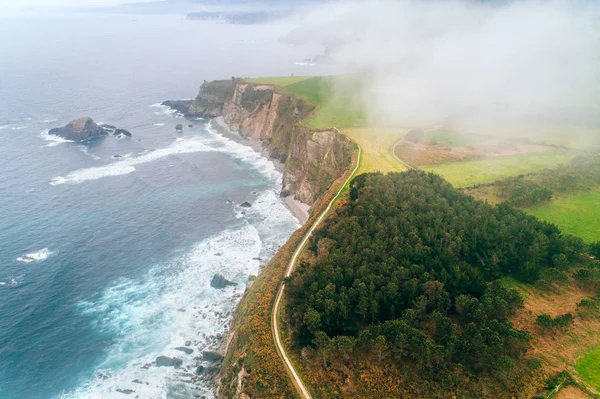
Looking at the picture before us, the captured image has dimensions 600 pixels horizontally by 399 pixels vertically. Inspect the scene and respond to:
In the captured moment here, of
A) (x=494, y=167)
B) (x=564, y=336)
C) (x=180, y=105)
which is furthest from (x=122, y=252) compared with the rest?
(x=180, y=105)

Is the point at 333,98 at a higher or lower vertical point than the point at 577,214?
higher

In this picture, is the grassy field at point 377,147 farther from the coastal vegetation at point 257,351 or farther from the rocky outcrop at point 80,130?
the rocky outcrop at point 80,130

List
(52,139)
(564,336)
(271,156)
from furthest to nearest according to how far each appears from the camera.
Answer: (52,139)
(271,156)
(564,336)

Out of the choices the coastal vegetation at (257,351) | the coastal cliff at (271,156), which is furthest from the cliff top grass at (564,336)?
the coastal cliff at (271,156)

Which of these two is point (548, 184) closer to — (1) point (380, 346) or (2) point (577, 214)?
(2) point (577, 214)

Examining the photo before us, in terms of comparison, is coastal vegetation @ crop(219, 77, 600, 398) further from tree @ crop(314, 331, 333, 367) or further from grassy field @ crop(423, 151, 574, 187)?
grassy field @ crop(423, 151, 574, 187)

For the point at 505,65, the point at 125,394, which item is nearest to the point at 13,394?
the point at 125,394
